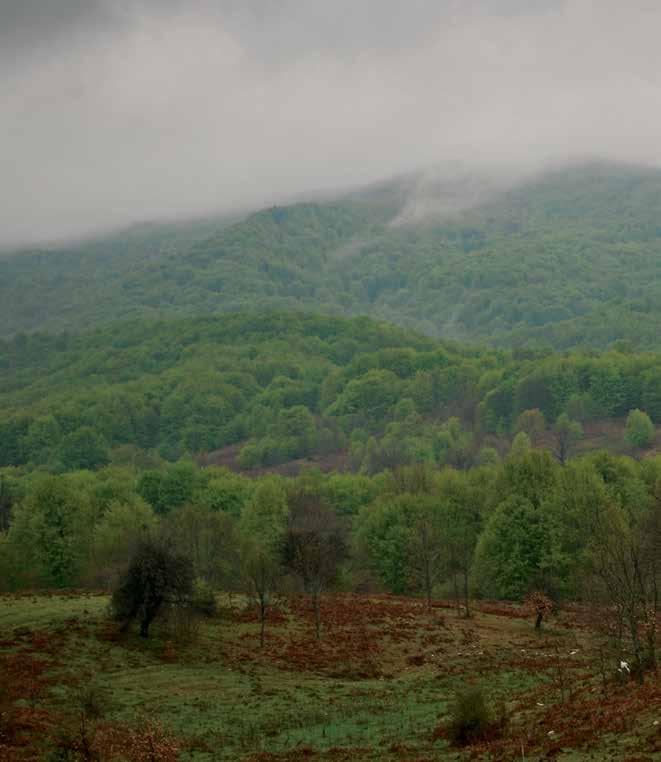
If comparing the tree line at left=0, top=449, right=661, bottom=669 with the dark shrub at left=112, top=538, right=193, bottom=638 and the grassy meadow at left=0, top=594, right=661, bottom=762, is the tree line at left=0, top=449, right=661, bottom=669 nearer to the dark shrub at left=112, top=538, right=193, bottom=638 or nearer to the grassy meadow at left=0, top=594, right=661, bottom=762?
the dark shrub at left=112, top=538, right=193, bottom=638

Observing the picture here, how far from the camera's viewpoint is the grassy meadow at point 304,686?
31.1 m

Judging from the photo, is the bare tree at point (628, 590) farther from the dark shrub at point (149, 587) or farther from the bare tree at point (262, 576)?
the dark shrub at point (149, 587)

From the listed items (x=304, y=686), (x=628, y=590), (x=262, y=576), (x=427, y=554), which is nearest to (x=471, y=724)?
(x=628, y=590)

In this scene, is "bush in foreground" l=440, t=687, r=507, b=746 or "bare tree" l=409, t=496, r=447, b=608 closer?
"bush in foreground" l=440, t=687, r=507, b=746

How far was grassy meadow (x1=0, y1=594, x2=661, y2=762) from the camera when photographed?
3111 cm

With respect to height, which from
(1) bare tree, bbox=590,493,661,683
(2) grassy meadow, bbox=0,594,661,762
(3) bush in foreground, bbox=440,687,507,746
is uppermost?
(1) bare tree, bbox=590,493,661,683

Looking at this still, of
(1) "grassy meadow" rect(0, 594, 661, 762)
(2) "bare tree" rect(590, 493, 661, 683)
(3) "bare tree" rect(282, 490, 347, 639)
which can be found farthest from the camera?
(3) "bare tree" rect(282, 490, 347, 639)

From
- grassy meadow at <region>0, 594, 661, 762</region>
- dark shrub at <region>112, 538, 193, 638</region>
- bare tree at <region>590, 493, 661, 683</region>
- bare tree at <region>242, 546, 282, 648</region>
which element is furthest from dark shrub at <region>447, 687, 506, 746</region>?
dark shrub at <region>112, 538, 193, 638</region>

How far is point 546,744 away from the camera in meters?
28.9

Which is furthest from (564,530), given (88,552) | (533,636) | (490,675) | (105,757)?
(105,757)

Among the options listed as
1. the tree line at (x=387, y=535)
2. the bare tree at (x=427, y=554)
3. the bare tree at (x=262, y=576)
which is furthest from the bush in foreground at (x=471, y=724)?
the bare tree at (x=427, y=554)

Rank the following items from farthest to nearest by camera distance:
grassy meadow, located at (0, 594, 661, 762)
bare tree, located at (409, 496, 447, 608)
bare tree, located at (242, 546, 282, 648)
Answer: bare tree, located at (409, 496, 447, 608), bare tree, located at (242, 546, 282, 648), grassy meadow, located at (0, 594, 661, 762)

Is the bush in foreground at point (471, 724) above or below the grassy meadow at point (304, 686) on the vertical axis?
above

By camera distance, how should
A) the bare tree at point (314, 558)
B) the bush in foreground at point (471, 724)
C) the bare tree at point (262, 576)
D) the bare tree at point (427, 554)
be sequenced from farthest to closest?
1. the bare tree at point (427, 554)
2. the bare tree at point (314, 558)
3. the bare tree at point (262, 576)
4. the bush in foreground at point (471, 724)
